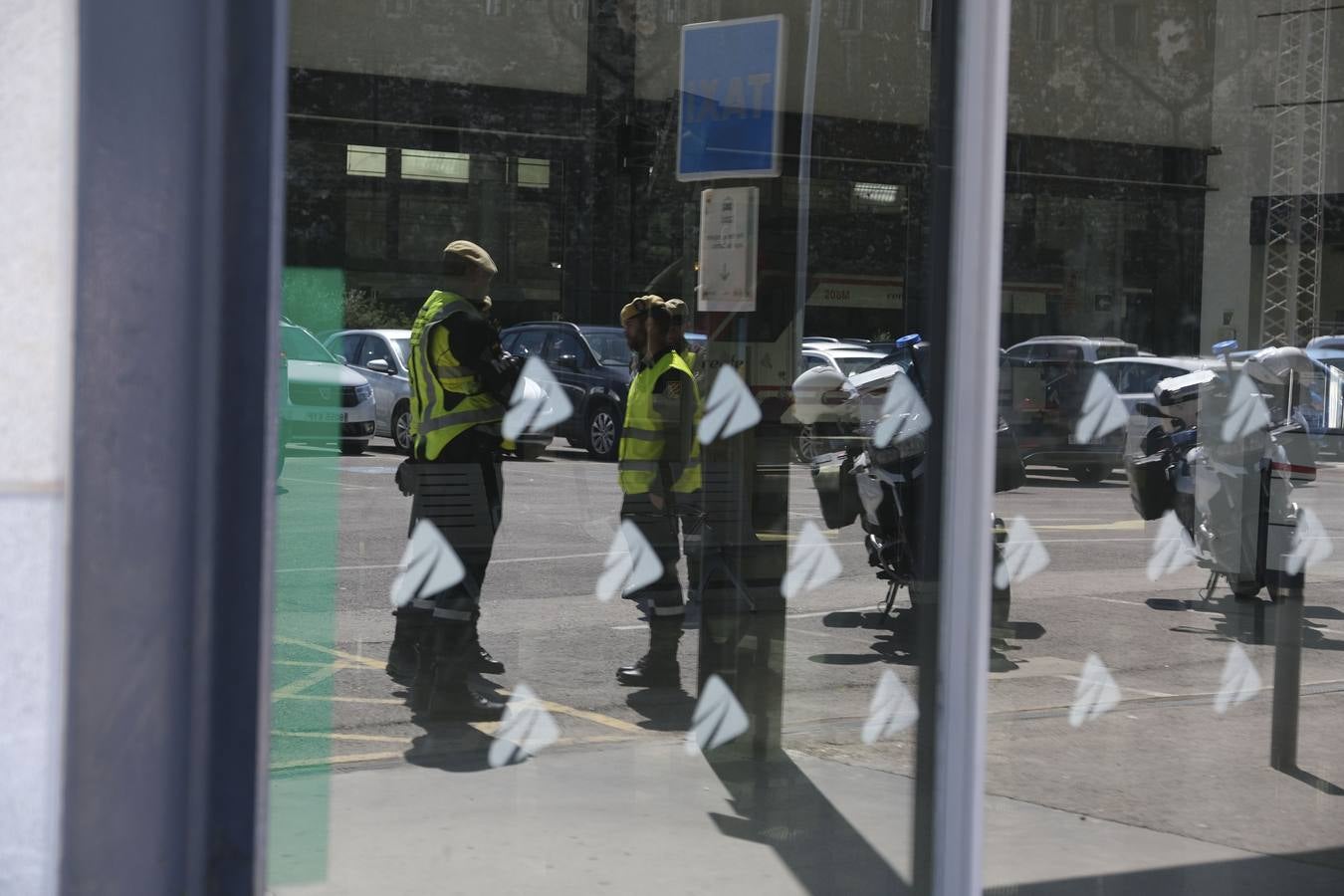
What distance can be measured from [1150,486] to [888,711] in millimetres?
2727

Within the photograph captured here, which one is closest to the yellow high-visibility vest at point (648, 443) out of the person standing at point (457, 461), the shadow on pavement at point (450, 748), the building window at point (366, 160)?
the person standing at point (457, 461)

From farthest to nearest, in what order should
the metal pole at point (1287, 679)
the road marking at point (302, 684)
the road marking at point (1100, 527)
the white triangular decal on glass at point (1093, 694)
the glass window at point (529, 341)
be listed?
the road marking at point (1100, 527), the white triangular decal on glass at point (1093, 694), the metal pole at point (1287, 679), the glass window at point (529, 341), the road marking at point (302, 684)

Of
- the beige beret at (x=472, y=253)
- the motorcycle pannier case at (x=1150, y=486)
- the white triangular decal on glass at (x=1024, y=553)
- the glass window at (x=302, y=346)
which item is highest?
the beige beret at (x=472, y=253)

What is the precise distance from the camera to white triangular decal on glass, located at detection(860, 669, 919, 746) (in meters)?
3.20

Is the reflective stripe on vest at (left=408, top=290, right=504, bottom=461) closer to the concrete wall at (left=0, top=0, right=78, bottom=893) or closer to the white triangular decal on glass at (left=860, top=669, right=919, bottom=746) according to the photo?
the white triangular decal on glass at (left=860, top=669, right=919, bottom=746)

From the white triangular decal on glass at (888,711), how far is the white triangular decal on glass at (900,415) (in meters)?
0.59

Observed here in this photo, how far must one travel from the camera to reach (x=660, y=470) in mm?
4695

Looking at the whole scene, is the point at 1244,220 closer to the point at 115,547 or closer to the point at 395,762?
the point at 395,762

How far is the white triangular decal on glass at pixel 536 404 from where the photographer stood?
4.08 m

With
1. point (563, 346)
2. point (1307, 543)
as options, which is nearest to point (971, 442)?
point (563, 346)

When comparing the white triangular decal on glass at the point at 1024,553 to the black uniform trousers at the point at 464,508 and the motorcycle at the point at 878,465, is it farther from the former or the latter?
the black uniform trousers at the point at 464,508

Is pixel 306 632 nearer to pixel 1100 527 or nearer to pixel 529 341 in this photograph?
pixel 529 341

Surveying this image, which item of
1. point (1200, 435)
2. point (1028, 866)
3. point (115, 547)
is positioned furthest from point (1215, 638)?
point (115, 547)

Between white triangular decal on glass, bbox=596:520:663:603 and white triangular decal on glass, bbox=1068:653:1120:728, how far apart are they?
1.63 meters
